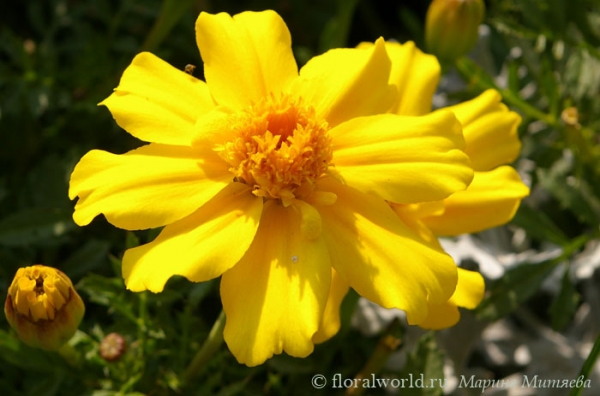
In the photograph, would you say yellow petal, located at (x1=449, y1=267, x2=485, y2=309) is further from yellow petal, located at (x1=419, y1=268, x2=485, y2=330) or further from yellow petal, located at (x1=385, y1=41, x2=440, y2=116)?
yellow petal, located at (x1=385, y1=41, x2=440, y2=116)

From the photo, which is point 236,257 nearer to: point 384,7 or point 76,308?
point 76,308

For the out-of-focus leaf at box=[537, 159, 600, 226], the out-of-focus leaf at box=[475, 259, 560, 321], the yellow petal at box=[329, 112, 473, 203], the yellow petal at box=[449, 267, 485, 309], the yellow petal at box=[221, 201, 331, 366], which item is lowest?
the out-of-focus leaf at box=[475, 259, 560, 321]

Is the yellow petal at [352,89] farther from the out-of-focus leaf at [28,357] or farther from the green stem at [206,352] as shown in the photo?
the out-of-focus leaf at [28,357]

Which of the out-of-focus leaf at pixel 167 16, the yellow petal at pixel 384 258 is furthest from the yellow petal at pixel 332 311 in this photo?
the out-of-focus leaf at pixel 167 16

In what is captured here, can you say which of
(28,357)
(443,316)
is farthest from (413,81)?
(28,357)

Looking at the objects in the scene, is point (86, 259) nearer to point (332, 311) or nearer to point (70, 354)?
point (70, 354)

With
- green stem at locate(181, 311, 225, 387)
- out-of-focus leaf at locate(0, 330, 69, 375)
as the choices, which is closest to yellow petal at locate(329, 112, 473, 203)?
green stem at locate(181, 311, 225, 387)
